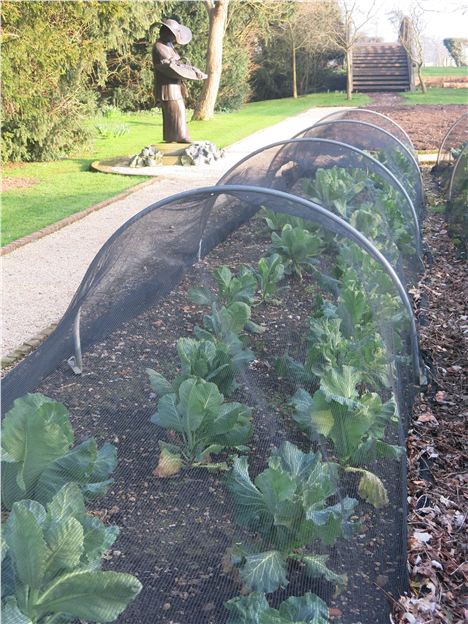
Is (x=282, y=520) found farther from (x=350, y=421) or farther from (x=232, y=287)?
(x=232, y=287)

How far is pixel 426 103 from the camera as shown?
2541 centimetres

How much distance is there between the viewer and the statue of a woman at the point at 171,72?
1314 centimetres

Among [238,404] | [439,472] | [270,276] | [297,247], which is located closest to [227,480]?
[238,404]

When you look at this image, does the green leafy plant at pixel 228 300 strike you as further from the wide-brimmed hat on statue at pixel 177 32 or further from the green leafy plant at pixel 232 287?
the wide-brimmed hat on statue at pixel 177 32

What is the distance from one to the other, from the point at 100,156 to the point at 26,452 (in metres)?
13.4

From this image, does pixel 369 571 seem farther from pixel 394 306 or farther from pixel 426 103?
pixel 426 103

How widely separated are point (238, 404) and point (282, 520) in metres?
0.65

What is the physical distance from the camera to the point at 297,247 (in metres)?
4.94

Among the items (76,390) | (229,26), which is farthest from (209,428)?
(229,26)

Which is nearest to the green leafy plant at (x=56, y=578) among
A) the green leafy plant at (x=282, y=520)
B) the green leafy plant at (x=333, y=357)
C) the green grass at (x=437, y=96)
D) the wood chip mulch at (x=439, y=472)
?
the green leafy plant at (x=282, y=520)

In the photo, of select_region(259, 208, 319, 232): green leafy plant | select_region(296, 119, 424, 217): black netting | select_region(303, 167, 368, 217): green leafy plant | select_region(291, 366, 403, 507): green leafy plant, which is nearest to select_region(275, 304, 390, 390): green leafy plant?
select_region(291, 366, 403, 507): green leafy plant

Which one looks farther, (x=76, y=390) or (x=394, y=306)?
(x=394, y=306)

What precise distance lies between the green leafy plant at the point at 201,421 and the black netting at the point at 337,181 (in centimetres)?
302

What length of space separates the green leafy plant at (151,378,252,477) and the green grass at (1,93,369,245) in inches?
217
